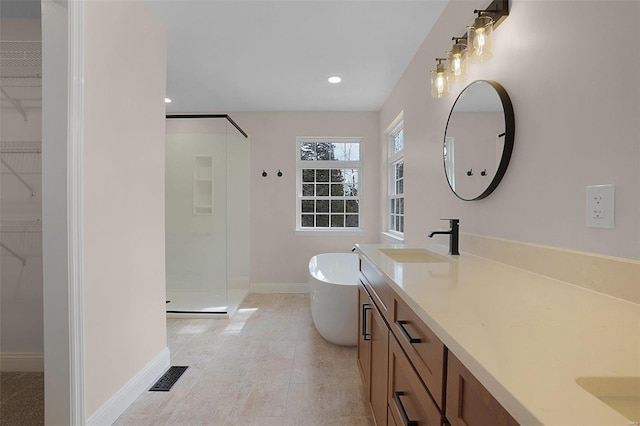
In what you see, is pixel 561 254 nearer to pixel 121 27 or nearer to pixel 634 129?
pixel 634 129

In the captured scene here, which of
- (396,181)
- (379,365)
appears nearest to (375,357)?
(379,365)

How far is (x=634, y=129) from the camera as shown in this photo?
2.89 ft

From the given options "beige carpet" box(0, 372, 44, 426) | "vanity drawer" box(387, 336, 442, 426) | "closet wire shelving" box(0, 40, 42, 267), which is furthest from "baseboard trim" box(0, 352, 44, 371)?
"vanity drawer" box(387, 336, 442, 426)

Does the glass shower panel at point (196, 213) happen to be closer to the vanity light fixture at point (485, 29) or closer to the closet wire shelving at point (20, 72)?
the closet wire shelving at point (20, 72)

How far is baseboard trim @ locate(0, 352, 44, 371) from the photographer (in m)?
2.23

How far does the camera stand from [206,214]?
156 inches

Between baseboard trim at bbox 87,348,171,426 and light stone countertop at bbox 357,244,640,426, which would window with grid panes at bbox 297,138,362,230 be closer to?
baseboard trim at bbox 87,348,171,426

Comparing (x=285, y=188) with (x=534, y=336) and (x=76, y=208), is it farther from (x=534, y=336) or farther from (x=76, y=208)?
(x=534, y=336)

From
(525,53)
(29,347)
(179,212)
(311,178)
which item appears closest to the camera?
(525,53)

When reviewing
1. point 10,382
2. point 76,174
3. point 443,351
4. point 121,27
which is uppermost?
point 121,27

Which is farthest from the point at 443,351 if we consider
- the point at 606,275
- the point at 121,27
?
the point at 121,27

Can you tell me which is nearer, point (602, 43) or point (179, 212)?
point (602, 43)

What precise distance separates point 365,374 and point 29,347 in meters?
2.41

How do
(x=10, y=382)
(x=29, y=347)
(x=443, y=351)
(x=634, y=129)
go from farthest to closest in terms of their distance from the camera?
(x=29, y=347), (x=10, y=382), (x=634, y=129), (x=443, y=351)
